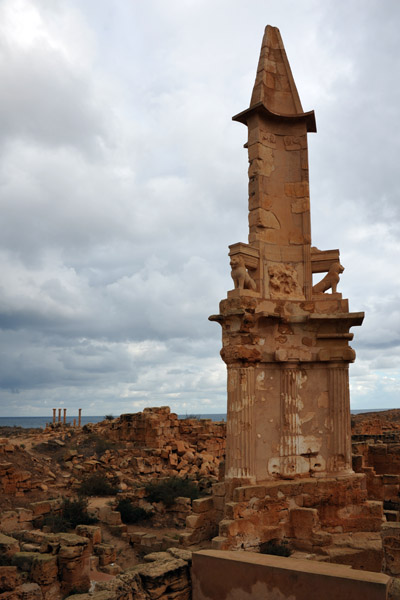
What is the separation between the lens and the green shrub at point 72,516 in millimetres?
12609

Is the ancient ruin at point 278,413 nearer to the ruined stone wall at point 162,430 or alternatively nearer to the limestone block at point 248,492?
the limestone block at point 248,492

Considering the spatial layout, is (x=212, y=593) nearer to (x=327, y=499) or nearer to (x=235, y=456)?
(x=235, y=456)

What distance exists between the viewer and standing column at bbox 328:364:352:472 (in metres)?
8.02

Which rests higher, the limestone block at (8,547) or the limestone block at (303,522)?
the limestone block at (303,522)

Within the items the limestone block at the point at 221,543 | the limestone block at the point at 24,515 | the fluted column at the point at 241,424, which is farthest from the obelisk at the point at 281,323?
the limestone block at the point at 24,515

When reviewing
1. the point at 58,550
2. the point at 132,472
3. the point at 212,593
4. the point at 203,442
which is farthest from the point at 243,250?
the point at 203,442

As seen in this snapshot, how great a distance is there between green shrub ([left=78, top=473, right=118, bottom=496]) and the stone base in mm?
11046

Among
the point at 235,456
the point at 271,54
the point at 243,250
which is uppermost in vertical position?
the point at 271,54

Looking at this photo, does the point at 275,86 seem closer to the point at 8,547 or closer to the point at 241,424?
the point at 241,424

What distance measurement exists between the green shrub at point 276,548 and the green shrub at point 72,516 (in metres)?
7.18

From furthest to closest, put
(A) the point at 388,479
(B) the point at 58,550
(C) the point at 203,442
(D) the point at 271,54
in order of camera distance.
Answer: (C) the point at 203,442 → (A) the point at 388,479 → (D) the point at 271,54 → (B) the point at 58,550

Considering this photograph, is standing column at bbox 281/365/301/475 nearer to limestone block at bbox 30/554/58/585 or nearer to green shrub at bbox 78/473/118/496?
limestone block at bbox 30/554/58/585

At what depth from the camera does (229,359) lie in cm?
773

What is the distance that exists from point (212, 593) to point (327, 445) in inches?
165
